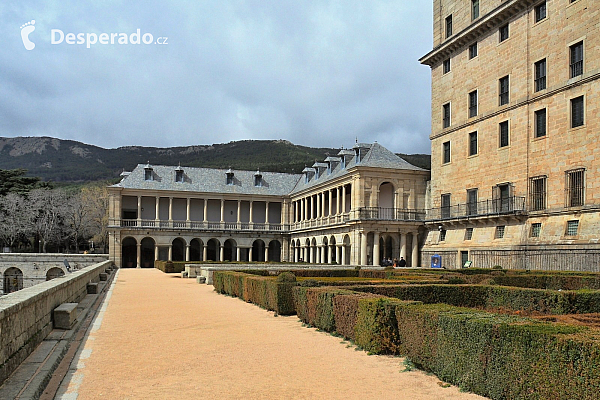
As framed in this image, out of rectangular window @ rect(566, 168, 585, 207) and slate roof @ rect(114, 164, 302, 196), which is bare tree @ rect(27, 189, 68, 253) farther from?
rectangular window @ rect(566, 168, 585, 207)

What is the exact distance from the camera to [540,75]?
106 ft

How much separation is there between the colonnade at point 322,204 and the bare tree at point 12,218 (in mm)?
32984

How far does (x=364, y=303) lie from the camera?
10281 millimetres

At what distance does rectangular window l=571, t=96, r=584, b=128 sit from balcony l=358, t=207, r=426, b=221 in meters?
19.5

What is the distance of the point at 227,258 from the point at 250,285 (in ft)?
173

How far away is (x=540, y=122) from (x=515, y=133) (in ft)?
6.32

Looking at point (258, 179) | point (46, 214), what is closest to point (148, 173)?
point (258, 179)

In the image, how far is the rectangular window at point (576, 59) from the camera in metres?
29.3

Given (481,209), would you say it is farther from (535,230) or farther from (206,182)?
(206,182)

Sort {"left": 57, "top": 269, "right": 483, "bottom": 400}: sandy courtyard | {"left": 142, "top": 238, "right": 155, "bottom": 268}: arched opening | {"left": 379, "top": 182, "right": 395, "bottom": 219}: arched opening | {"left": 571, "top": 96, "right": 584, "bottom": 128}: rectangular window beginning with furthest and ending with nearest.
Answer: {"left": 142, "top": 238, "right": 155, "bottom": 268}: arched opening < {"left": 379, "top": 182, "right": 395, "bottom": 219}: arched opening < {"left": 571, "top": 96, "right": 584, "bottom": 128}: rectangular window < {"left": 57, "top": 269, "right": 483, "bottom": 400}: sandy courtyard

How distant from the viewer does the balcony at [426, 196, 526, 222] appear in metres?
33.3

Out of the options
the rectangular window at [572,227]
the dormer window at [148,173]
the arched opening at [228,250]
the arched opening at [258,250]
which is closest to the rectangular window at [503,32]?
the rectangular window at [572,227]

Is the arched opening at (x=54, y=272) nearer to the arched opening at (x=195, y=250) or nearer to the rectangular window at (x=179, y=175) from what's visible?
the rectangular window at (x=179, y=175)

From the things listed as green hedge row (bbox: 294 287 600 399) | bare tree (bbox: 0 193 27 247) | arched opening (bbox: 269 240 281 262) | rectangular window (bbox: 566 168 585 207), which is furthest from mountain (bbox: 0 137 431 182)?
green hedge row (bbox: 294 287 600 399)
